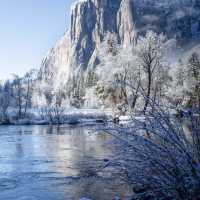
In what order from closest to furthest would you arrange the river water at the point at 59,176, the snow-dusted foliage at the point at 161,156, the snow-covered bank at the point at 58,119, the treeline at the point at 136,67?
the snow-dusted foliage at the point at 161,156, the river water at the point at 59,176, the treeline at the point at 136,67, the snow-covered bank at the point at 58,119

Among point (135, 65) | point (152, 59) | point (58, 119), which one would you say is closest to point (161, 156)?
point (152, 59)

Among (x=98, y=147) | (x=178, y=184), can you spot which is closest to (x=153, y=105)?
(x=178, y=184)

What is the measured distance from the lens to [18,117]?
52.5 m

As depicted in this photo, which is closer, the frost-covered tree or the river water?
the river water

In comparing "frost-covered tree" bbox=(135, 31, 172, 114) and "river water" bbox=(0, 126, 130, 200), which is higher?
"frost-covered tree" bbox=(135, 31, 172, 114)

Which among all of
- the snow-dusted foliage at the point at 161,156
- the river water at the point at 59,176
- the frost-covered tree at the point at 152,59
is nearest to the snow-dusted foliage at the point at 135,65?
the frost-covered tree at the point at 152,59

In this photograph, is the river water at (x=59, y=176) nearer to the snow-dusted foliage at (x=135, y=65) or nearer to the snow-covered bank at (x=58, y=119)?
the snow-dusted foliage at (x=135, y=65)

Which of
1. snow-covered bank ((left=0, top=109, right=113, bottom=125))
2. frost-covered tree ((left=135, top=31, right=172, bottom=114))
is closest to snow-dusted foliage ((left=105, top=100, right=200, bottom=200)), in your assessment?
frost-covered tree ((left=135, top=31, right=172, bottom=114))

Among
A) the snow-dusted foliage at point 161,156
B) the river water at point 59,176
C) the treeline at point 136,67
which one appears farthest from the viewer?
the treeline at point 136,67

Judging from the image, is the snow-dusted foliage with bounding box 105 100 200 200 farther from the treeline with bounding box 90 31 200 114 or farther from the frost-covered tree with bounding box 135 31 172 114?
the frost-covered tree with bounding box 135 31 172 114

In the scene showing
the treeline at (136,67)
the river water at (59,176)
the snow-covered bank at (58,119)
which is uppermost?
the treeline at (136,67)

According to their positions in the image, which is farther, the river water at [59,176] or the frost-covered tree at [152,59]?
the frost-covered tree at [152,59]

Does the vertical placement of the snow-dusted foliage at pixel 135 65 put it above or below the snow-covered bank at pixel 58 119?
above

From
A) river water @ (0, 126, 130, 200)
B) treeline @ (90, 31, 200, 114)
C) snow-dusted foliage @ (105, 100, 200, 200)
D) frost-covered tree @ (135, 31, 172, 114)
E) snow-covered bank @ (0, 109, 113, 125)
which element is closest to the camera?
snow-dusted foliage @ (105, 100, 200, 200)
